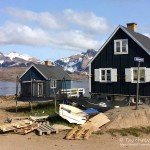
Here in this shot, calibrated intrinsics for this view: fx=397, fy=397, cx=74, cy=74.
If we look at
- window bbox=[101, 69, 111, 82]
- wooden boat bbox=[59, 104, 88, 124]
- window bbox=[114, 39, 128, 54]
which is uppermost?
window bbox=[114, 39, 128, 54]

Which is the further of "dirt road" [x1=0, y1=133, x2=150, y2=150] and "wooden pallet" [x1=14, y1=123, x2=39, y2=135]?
"wooden pallet" [x1=14, y1=123, x2=39, y2=135]

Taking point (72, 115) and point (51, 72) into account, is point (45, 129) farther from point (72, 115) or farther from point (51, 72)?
point (51, 72)

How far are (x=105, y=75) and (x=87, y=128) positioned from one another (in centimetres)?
1501

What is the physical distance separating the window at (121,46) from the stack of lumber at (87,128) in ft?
41.8

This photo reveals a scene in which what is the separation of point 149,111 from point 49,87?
73.9ft

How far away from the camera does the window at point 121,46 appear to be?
37000mm

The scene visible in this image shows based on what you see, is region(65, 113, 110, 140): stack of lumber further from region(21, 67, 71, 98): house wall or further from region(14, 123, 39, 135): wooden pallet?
region(21, 67, 71, 98): house wall

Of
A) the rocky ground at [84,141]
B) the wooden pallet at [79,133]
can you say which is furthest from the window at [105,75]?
the wooden pallet at [79,133]

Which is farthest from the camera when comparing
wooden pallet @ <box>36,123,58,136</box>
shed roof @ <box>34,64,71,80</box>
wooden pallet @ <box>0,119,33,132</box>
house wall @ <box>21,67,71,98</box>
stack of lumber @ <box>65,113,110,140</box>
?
shed roof @ <box>34,64,71,80</box>

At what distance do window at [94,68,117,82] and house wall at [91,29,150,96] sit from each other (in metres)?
0.32

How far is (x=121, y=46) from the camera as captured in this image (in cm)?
3728

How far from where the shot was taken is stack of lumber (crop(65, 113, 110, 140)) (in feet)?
74.4

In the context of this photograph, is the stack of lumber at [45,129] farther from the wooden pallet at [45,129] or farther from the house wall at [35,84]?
the house wall at [35,84]

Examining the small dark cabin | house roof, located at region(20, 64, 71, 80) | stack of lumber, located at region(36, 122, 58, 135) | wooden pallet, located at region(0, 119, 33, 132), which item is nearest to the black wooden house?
the small dark cabin
